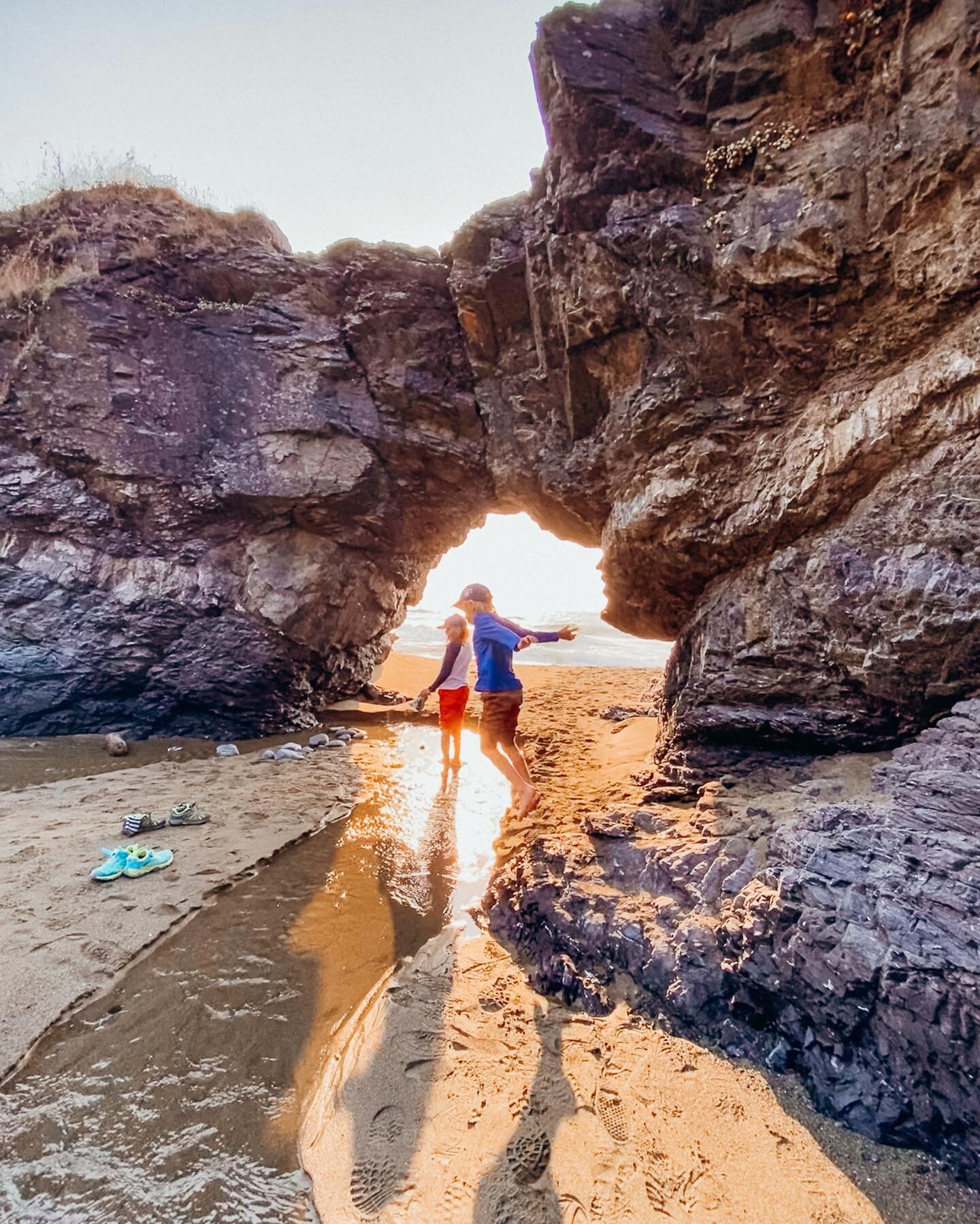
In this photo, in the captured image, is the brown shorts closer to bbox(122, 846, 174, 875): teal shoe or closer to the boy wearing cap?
the boy wearing cap

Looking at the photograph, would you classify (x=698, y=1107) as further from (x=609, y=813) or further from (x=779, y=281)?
(x=779, y=281)

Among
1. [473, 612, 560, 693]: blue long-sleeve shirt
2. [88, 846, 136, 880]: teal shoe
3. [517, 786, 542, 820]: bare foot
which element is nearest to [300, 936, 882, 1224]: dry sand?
[517, 786, 542, 820]: bare foot

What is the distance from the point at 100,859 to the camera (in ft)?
12.8

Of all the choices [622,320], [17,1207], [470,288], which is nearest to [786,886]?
[17,1207]

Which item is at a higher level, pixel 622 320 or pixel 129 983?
pixel 622 320

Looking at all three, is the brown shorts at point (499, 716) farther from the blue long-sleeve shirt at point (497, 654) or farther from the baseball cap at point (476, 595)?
the baseball cap at point (476, 595)

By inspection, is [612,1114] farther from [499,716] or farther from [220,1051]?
[499,716]

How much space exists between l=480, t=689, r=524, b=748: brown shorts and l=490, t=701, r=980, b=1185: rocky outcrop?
1165 millimetres

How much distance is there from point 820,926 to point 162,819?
493 centimetres

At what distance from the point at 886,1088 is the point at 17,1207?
3.08 m

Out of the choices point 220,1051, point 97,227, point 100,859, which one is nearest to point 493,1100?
point 220,1051

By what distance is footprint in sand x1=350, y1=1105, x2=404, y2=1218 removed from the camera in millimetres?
1785

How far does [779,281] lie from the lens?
5004 mm

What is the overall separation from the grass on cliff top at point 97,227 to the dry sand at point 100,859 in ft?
26.1
